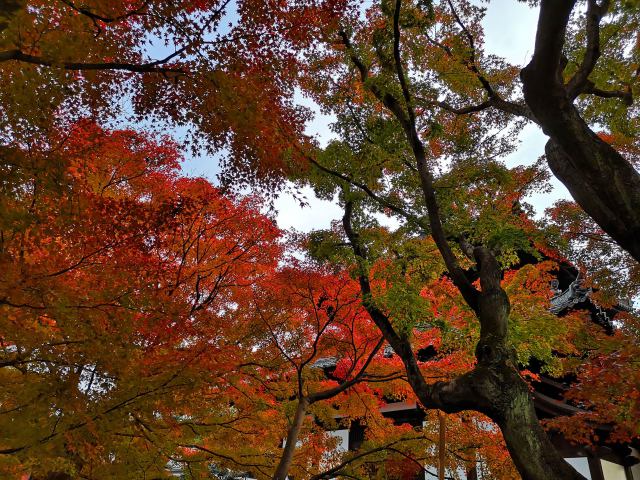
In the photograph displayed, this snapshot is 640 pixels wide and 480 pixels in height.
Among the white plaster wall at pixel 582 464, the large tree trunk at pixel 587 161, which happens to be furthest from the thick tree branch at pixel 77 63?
the white plaster wall at pixel 582 464

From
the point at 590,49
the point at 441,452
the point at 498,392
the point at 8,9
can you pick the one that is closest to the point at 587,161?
the point at 590,49

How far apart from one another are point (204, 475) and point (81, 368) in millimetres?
4326

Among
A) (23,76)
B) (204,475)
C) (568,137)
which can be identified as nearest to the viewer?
(23,76)

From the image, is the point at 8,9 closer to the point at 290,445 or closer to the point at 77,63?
the point at 77,63

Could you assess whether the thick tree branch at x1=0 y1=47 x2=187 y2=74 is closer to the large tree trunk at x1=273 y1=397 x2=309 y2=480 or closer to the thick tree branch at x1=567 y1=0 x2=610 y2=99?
the thick tree branch at x1=567 y1=0 x2=610 y2=99

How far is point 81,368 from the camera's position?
18.6 feet

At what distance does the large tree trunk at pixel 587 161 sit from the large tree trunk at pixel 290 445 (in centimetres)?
752

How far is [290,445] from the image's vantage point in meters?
9.13

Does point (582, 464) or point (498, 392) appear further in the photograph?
point (582, 464)

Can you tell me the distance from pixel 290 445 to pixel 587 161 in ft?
27.1

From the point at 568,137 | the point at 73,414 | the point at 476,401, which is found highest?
the point at 568,137

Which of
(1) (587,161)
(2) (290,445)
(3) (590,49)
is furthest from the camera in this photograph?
(2) (290,445)

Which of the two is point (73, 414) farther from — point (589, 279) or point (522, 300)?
point (589, 279)

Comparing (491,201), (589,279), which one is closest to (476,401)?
(491,201)
